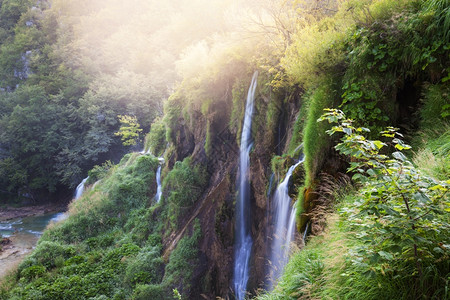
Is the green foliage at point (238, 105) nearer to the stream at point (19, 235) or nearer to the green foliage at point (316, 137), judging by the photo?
the green foliage at point (316, 137)

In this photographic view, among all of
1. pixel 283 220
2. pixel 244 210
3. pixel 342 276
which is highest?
pixel 342 276

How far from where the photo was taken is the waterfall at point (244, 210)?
8148 millimetres

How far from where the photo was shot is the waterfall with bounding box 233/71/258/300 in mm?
8148

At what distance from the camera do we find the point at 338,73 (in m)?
4.70

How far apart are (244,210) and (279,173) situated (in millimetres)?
2672

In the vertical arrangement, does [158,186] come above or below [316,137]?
below

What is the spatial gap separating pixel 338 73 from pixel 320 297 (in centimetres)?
378

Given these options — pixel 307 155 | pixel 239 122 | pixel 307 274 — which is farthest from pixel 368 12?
pixel 239 122

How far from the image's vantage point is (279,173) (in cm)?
637

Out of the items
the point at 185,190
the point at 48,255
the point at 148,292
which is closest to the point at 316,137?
the point at 185,190

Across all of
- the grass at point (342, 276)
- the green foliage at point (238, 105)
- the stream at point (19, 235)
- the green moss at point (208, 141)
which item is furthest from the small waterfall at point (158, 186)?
the grass at point (342, 276)

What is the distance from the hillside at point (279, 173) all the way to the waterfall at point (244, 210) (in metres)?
0.06

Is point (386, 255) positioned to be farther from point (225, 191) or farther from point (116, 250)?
point (116, 250)

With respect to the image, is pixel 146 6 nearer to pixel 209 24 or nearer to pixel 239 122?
pixel 209 24
